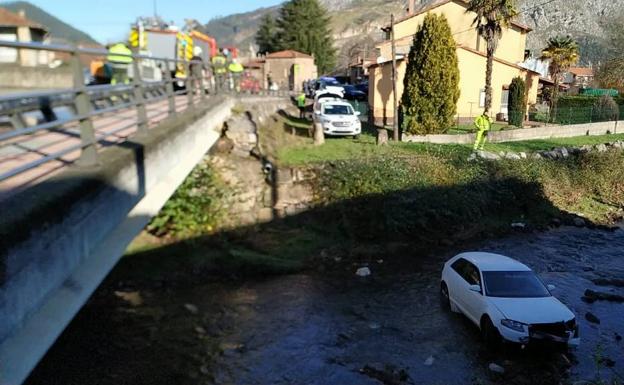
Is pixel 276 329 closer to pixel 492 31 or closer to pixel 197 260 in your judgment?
pixel 197 260

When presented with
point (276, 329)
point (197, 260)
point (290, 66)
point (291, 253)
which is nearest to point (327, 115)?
point (291, 253)

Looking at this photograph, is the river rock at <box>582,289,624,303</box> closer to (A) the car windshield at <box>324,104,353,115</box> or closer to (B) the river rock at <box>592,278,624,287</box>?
(B) the river rock at <box>592,278,624,287</box>

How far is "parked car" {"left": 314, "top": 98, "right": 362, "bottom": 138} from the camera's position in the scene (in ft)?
85.0

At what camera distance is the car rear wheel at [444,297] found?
545 inches

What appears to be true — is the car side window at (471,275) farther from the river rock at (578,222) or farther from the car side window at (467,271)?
the river rock at (578,222)

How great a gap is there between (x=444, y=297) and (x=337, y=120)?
1365 centimetres

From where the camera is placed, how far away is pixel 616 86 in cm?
5775

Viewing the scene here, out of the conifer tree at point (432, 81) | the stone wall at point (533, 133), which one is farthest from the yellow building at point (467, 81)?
the conifer tree at point (432, 81)

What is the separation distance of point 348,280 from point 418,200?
568 centimetres

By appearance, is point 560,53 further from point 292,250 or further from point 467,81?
point 292,250

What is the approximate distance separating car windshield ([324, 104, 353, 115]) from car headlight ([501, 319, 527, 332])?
58.1 feet

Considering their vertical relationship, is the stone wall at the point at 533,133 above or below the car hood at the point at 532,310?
A: above

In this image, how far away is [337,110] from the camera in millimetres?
27234

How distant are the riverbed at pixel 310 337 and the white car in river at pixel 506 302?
50 centimetres
